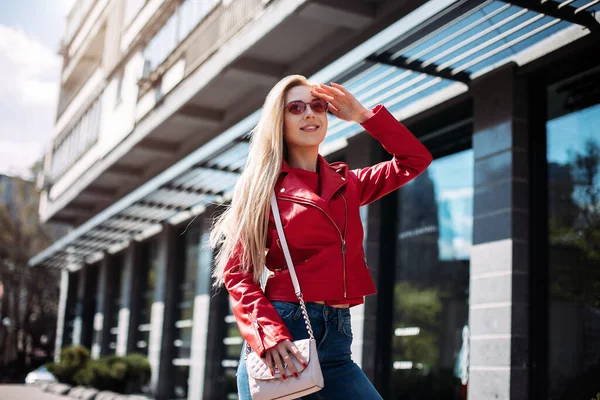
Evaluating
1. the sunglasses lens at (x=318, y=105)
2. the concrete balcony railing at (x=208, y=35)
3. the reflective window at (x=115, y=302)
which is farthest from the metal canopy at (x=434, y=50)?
the reflective window at (x=115, y=302)

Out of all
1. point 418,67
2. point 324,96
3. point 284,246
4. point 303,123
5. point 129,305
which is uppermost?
point 418,67

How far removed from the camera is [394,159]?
3.30m

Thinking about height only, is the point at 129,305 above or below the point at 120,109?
below

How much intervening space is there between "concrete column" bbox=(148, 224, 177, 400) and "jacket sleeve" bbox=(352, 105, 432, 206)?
14662 mm

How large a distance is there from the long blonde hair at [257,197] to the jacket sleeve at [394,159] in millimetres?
335

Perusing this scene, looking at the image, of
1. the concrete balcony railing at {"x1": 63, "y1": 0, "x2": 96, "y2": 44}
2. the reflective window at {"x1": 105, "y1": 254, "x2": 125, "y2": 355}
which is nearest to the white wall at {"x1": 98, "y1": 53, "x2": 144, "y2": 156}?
the reflective window at {"x1": 105, "y1": 254, "x2": 125, "y2": 355}

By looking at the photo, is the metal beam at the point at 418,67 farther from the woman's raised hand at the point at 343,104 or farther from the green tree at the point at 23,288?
the green tree at the point at 23,288

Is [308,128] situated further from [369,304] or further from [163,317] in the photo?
[163,317]

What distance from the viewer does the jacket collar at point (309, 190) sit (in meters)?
2.96

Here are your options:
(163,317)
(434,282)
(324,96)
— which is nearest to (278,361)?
(324,96)

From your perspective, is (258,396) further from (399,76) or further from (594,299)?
(399,76)

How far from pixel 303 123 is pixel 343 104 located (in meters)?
0.20

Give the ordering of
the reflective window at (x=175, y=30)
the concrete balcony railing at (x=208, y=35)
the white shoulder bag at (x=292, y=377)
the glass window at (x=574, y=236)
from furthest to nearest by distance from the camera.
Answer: the reflective window at (x=175, y=30), the concrete balcony railing at (x=208, y=35), the glass window at (x=574, y=236), the white shoulder bag at (x=292, y=377)

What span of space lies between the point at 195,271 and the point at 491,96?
9977 mm
